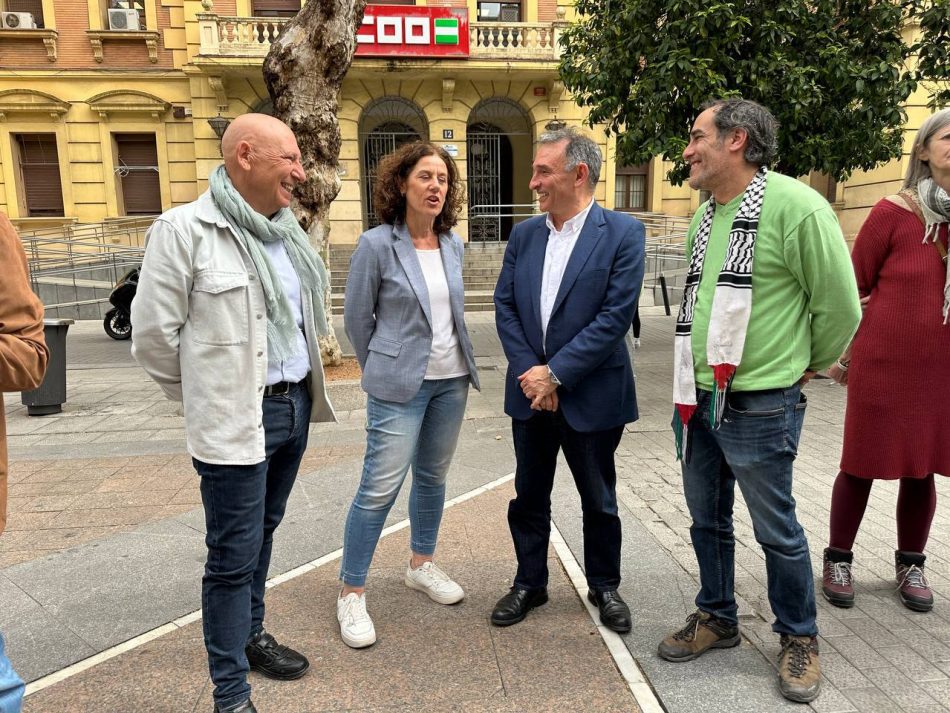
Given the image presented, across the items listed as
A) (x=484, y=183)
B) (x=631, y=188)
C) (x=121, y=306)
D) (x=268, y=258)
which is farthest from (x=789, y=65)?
(x=631, y=188)

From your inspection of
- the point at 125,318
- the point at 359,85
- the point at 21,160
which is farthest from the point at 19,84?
the point at 125,318

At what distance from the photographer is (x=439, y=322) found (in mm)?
2900

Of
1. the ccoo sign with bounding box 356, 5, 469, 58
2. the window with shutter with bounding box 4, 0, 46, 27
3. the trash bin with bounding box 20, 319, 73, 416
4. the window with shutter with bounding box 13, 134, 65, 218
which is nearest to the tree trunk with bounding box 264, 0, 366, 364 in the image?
the trash bin with bounding box 20, 319, 73, 416

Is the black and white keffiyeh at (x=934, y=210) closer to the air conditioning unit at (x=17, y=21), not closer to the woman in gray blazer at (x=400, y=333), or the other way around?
the woman in gray blazer at (x=400, y=333)

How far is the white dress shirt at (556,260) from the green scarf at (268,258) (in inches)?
35.5

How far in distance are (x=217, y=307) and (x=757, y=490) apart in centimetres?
192

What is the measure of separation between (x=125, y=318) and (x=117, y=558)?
10.4 meters

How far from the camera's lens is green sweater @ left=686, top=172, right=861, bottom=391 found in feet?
7.24

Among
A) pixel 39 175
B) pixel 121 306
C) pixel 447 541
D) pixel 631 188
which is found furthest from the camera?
pixel 631 188

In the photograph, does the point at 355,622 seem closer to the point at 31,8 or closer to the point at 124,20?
the point at 124,20

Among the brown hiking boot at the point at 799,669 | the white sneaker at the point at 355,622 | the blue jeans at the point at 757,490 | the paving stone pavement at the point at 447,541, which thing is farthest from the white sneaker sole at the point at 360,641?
the brown hiking boot at the point at 799,669

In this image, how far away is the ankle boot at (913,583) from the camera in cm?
290

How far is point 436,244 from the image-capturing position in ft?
9.79

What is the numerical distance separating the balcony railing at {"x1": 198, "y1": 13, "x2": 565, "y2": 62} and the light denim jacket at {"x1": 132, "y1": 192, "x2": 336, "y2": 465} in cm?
1777
